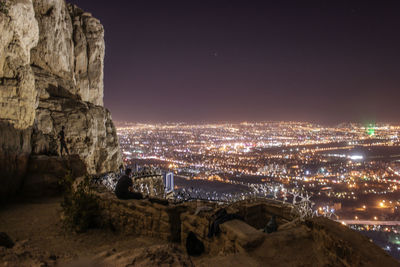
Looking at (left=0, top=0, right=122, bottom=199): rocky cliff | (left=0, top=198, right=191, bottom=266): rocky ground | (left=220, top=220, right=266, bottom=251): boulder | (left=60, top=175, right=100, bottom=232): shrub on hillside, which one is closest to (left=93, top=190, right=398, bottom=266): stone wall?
(left=220, top=220, right=266, bottom=251): boulder

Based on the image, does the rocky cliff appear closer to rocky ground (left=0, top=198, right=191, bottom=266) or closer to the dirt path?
rocky ground (left=0, top=198, right=191, bottom=266)

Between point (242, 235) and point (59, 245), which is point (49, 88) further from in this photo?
point (242, 235)

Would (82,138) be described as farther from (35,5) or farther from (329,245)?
(329,245)

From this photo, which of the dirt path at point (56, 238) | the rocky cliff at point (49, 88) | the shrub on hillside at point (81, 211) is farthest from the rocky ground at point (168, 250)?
the rocky cliff at point (49, 88)

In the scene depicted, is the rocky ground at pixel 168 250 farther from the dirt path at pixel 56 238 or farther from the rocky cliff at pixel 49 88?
the rocky cliff at pixel 49 88

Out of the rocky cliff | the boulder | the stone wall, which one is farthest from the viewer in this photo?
the rocky cliff

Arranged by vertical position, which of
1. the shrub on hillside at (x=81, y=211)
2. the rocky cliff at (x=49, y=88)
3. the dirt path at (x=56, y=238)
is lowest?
the dirt path at (x=56, y=238)

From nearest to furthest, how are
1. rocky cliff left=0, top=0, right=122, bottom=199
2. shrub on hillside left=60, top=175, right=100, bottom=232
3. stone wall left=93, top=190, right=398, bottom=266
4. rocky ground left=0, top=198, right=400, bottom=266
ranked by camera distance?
rocky ground left=0, top=198, right=400, bottom=266 → stone wall left=93, top=190, right=398, bottom=266 → shrub on hillside left=60, top=175, right=100, bottom=232 → rocky cliff left=0, top=0, right=122, bottom=199

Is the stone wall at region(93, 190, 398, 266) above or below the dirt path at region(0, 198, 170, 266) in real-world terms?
above
